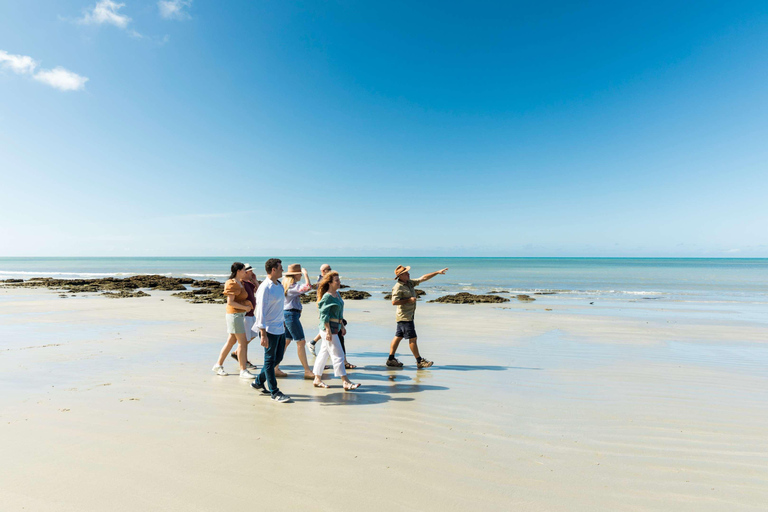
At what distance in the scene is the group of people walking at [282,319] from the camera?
5.49 meters

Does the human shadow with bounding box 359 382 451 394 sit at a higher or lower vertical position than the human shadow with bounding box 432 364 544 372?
higher

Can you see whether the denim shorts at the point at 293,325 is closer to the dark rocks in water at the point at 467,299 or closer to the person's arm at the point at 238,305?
the person's arm at the point at 238,305

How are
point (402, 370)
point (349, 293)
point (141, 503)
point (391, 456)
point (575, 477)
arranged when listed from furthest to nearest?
point (349, 293), point (402, 370), point (391, 456), point (575, 477), point (141, 503)

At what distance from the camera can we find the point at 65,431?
171 inches

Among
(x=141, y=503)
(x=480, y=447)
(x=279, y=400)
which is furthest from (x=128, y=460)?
(x=480, y=447)

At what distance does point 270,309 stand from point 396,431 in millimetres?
2352

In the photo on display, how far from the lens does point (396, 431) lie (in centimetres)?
450

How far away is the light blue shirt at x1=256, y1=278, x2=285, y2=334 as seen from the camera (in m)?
5.46

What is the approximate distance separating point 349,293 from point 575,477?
17.9 metres

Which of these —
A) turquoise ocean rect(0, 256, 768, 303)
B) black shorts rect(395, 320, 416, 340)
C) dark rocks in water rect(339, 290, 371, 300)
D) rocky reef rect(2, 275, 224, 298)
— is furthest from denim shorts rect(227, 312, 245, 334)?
turquoise ocean rect(0, 256, 768, 303)

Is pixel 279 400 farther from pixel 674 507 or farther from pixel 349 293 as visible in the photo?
pixel 349 293

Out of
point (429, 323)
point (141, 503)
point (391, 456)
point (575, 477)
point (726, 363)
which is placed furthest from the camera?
point (429, 323)

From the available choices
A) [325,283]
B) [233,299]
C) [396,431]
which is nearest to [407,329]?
[325,283]

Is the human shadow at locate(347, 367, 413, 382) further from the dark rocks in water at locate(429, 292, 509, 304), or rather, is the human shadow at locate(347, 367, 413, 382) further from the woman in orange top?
the dark rocks in water at locate(429, 292, 509, 304)
